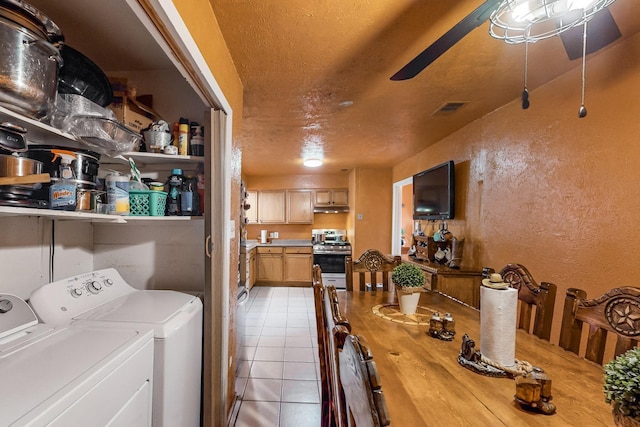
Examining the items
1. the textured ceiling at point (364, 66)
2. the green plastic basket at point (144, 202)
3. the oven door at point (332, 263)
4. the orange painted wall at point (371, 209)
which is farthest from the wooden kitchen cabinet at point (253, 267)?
the green plastic basket at point (144, 202)

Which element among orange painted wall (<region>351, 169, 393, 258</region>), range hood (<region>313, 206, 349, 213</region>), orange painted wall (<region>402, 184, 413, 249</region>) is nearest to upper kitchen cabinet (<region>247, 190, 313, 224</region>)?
range hood (<region>313, 206, 349, 213</region>)

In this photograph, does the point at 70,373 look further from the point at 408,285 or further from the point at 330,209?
the point at 330,209

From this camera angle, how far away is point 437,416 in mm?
749

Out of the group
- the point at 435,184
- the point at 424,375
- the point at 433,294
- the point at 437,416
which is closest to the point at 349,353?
the point at 437,416

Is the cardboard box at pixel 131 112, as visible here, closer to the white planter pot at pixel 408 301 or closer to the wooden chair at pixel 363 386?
the wooden chair at pixel 363 386

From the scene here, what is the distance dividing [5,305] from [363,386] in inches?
52.6

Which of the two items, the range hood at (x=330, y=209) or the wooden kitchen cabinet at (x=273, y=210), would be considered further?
the wooden kitchen cabinet at (x=273, y=210)

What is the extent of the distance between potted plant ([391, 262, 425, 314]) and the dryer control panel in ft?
5.12

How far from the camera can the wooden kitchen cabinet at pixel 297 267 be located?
527cm

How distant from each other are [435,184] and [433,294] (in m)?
1.71

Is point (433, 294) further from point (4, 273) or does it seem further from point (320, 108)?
point (4, 273)

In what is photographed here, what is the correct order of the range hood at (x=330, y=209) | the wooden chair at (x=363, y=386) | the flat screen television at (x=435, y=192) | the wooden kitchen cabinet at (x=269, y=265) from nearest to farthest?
the wooden chair at (x=363, y=386) → the flat screen television at (x=435, y=192) → the wooden kitchen cabinet at (x=269, y=265) → the range hood at (x=330, y=209)

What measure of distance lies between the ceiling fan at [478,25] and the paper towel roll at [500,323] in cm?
95

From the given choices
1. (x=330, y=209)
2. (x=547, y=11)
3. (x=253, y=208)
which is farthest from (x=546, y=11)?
(x=253, y=208)
